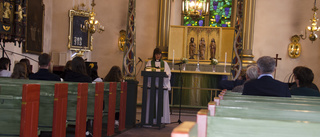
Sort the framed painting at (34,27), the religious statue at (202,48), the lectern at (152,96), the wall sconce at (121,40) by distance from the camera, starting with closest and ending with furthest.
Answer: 1. the lectern at (152,96)
2. the framed painting at (34,27)
3. the religious statue at (202,48)
4. the wall sconce at (121,40)

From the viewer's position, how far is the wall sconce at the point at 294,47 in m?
12.4

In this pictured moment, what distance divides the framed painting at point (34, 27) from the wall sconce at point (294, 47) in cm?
777

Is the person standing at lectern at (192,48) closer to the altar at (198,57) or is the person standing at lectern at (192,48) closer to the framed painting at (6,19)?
the altar at (198,57)

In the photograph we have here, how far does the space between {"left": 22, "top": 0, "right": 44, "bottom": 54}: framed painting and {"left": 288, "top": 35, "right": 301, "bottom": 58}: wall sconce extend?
777 cm

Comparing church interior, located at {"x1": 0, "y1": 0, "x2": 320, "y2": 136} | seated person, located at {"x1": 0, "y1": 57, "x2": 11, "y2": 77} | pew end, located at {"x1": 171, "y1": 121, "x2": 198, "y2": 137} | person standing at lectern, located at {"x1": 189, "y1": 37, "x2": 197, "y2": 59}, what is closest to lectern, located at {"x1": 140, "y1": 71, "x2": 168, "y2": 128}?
seated person, located at {"x1": 0, "y1": 57, "x2": 11, "y2": 77}

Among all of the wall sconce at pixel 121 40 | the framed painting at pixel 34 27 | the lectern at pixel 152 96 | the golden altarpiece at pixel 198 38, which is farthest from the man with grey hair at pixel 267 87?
the wall sconce at pixel 121 40

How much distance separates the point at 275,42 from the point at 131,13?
659cm

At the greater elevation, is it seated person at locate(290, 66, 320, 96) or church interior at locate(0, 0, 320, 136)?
church interior at locate(0, 0, 320, 136)

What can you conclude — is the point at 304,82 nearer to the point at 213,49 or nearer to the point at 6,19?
the point at 6,19

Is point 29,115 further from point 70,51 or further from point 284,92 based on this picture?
point 70,51

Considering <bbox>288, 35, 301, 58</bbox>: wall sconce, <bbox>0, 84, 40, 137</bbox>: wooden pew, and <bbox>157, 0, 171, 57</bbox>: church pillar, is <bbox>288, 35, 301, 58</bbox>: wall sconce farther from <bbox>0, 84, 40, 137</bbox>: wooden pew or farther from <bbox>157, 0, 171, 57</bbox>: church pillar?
<bbox>0, 84, 40, 137</bbox>: wooden pew

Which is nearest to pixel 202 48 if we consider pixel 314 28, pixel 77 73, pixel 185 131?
pixel 314 28

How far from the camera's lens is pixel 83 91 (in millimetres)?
4734

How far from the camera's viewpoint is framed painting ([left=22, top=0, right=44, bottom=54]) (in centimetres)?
1050
